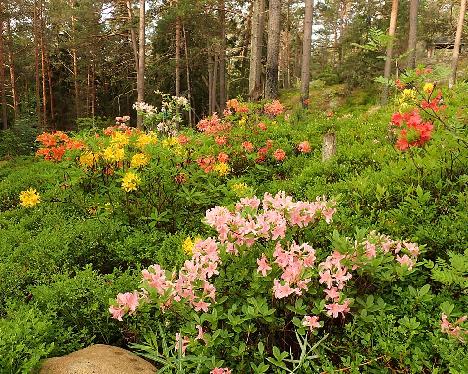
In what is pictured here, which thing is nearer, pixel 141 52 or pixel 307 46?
pixel 307 46

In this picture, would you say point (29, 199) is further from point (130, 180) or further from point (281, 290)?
point (281, 290)

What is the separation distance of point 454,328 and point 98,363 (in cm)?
232

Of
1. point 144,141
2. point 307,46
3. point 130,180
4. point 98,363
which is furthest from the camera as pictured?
point 307,46

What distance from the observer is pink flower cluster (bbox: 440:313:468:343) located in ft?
7.51

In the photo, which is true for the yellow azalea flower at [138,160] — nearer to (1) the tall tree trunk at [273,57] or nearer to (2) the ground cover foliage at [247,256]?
(2) the ground cover foliage at [247,256]

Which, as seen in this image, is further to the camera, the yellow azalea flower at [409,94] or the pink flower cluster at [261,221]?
the yellow azalea flower at [409,94]

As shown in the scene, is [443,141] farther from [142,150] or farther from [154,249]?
[142,150]

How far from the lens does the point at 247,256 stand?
2895 millimetres

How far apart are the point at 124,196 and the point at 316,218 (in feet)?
11.3

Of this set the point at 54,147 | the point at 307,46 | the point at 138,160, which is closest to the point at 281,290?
the point at 138,160

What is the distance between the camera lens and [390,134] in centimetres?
668

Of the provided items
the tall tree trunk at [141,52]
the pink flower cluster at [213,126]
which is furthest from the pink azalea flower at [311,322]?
the tall tree trunk at [141,52]

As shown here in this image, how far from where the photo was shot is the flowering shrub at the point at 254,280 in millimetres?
2504

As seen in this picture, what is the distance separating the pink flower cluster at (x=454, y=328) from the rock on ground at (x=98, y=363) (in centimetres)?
198
